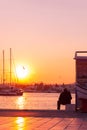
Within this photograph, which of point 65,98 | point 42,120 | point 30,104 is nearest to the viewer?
point 42,120

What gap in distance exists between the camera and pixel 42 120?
21.7 meters

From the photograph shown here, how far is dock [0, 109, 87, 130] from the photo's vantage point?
18.8 metres

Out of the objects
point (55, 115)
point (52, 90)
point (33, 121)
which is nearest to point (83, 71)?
point (55, 115)

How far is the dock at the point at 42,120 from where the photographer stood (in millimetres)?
18773

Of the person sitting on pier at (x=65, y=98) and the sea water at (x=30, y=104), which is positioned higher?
the person sitting on pier at (x=65, y=98)

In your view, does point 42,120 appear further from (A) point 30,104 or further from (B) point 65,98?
(A) point 30,104

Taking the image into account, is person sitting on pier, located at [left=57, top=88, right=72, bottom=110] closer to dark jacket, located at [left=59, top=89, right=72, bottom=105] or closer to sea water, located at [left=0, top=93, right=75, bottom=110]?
dark jacket, located at [left=59, top=89, right=72, bottom=105]

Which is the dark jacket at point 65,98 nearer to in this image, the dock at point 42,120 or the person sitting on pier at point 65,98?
the person sitting on pier at point 65,98

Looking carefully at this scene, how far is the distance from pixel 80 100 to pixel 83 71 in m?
1.51

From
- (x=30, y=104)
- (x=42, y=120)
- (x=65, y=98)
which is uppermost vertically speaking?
(x=65, y=98)

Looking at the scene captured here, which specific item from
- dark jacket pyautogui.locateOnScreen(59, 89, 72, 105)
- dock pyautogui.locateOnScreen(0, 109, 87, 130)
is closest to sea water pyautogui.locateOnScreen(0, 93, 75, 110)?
dark jacket pyautogui.locateOnScreen(59, 89, 72, 105)

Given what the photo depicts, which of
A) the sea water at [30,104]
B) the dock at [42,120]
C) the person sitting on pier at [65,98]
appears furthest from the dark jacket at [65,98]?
the sea water at [30,104]

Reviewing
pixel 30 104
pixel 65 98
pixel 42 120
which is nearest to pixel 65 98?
pixel 65 98

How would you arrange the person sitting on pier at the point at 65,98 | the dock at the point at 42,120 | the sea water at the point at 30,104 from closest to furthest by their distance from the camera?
the dock at the point at 42,120 → the person sitting on pier at the point at 65,98 → the sea water at the point at 30,104
